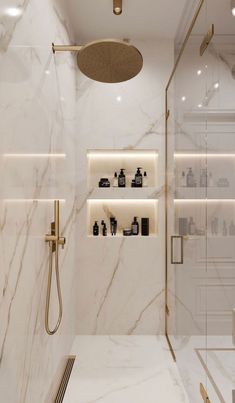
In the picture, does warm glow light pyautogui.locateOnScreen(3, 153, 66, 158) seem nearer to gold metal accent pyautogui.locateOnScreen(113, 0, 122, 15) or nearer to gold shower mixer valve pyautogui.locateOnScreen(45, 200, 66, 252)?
gold shower mixer valve pyautogui.locateOnScreen(45, 200, 66, 252)

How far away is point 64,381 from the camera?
7.18 feet

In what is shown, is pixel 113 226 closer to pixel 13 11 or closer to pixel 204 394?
pixel 204 394

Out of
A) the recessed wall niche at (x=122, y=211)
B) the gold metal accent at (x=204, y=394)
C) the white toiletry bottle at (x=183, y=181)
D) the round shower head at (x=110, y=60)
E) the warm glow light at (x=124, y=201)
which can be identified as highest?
the round shower head at (x=110, y=60)

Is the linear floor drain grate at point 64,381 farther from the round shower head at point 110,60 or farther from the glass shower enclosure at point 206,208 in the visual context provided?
the round shower head at point 110,60

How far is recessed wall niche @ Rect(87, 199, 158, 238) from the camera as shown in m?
3.13

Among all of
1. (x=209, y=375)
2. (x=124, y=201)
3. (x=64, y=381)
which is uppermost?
(x=124, y=201)

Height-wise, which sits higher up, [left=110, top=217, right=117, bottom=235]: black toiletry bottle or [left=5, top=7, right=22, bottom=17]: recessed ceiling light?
[left=5, top=7, right=22, bottom=17]: recessed ceiling light

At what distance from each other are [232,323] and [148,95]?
2376 mm

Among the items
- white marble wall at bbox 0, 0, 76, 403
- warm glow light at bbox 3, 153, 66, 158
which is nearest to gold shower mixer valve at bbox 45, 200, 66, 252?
white marble wall at bbox 0, 0, 76, 403

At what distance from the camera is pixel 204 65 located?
→ 1625 millimetres

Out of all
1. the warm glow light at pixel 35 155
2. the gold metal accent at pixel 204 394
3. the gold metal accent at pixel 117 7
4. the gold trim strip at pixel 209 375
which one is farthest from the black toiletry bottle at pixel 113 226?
the gold metal accent at pixel 117 7

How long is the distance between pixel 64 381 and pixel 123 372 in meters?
0.41

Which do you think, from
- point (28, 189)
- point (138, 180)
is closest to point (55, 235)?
point (28, 189)

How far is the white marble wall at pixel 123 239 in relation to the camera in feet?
9.81
